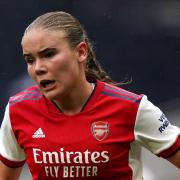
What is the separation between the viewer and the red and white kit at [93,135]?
2.71 meters

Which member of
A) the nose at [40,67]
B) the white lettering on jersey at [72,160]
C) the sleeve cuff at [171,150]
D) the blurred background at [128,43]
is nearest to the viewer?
the nose at [40,67]

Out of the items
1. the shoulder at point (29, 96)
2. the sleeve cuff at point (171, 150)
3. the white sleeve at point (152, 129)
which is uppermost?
the shoulder at point (29, 96)

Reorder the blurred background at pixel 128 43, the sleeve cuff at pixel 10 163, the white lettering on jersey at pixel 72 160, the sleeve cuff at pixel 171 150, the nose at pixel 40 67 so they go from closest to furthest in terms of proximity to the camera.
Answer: the nose at pixel 40 67
the white lettering on jersey at pixel 72 160
the sleeve cuff at pixel 171 150
the sleeve cuff at pixel 10 163
the blurred background at pixel 128 43

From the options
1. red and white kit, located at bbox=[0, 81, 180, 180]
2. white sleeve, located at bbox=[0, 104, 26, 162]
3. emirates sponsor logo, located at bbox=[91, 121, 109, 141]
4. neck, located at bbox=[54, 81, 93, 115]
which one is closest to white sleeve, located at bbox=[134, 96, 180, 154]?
red and white kit, located at bbox=[0, 81, 180, 180]

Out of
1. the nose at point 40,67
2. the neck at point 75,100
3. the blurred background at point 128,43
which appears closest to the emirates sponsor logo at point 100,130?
the neck at point 75,100

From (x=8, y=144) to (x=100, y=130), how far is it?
0.44 metres

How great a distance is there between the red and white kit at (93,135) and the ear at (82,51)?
0.16 m

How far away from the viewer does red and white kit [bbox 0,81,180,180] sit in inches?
107

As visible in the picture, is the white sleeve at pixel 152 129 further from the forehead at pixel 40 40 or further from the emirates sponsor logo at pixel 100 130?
the forehead at pixel 40 40

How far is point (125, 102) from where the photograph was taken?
2752mm

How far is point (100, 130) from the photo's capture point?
2725 millimetres

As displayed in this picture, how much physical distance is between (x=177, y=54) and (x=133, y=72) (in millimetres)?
329

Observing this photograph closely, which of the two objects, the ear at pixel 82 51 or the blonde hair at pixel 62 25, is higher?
the blonde hair at pixel 62 25

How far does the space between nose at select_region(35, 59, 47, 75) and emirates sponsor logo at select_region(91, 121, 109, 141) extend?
0.34m
